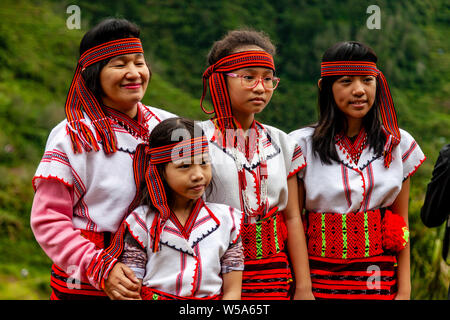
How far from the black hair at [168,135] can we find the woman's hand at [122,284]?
10.5 inches

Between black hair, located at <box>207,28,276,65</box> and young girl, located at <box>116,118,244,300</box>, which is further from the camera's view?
black hair, located at <box>207,28,276,65</box>

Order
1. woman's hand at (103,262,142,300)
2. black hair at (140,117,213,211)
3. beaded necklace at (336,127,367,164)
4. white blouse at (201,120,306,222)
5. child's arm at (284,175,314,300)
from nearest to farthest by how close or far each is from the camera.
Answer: woman's hand at (103,262,142,300), black hair at (140,117,213,211), white blouse at (201,120,306,222), child's arm at (284,175,314,300), beaded necklace at (336,127,367,164)

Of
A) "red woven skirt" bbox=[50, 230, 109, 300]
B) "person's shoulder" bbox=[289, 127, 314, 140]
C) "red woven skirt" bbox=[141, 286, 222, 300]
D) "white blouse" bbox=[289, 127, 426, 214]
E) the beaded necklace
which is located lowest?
"red woven skirt" bbox=[141, 286, 222, 300]

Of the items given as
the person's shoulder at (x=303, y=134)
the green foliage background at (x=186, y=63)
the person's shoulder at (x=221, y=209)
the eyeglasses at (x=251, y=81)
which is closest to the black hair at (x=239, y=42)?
the eyeglasses at (x=251, y=81)

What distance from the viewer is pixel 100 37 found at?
2326 millimetres

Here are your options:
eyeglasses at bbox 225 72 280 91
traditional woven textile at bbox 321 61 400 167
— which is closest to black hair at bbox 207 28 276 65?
eyeglasses at bbox 225 72 280 91

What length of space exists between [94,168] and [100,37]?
1.79 ft

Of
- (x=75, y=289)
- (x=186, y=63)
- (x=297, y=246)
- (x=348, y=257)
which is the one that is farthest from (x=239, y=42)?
(x=186, y=63)

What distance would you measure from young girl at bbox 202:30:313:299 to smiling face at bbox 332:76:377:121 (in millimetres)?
316

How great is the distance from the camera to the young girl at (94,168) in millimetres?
2162

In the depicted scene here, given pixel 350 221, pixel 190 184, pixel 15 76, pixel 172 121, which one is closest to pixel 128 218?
pixel 190 184

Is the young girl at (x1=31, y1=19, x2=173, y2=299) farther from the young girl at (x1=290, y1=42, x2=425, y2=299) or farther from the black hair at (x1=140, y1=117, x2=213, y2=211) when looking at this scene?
the young girl at (x1=290, y1=42, x2=425, y2=299)

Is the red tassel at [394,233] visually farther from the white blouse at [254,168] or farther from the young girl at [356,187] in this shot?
the white blouse at [254,168]

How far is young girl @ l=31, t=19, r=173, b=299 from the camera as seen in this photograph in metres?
2.16
